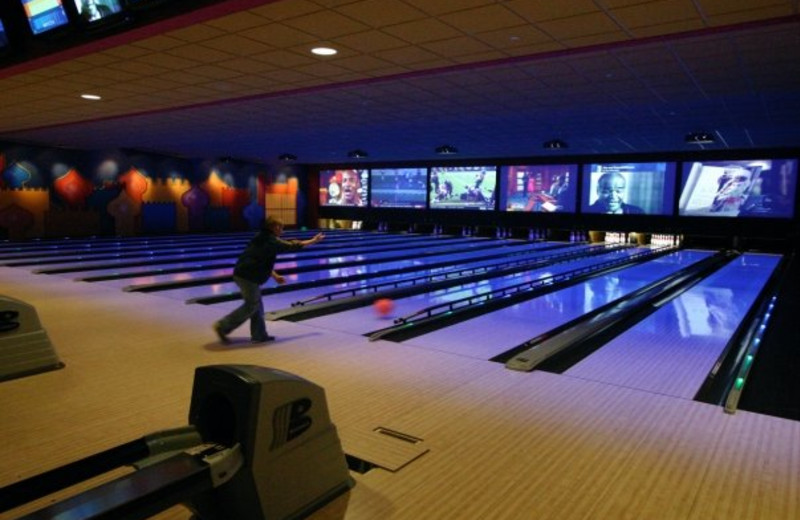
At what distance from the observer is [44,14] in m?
5.02

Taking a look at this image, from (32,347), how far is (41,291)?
11.9 feet

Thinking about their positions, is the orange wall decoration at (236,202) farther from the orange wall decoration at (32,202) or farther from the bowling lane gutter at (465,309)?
the bowling lane gutter at (465,309)

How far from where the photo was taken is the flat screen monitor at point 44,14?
4.89 metres

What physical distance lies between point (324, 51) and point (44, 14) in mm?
2328

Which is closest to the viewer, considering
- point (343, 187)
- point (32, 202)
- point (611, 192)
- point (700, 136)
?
point (700, 136)

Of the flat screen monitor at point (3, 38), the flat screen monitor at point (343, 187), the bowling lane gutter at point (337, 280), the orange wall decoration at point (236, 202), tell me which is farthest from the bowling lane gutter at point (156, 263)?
the flat screen monitor at point (343, 187)

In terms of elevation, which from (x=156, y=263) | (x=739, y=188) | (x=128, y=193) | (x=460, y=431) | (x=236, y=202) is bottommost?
(x=460, y=431)

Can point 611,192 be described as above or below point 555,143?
below

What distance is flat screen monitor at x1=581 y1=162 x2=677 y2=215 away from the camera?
14.7m

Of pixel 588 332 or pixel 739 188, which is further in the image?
pixel 739 188

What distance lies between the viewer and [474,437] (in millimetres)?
2945

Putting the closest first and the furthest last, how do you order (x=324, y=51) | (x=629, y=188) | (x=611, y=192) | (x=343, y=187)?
(x=324, y=51) → (x=629, y=188) → (x=611, y=192) → (x=343, y=187)

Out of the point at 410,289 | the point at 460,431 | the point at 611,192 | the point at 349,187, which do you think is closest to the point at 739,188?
the point at 611,192

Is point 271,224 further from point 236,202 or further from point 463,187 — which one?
point 236,202
